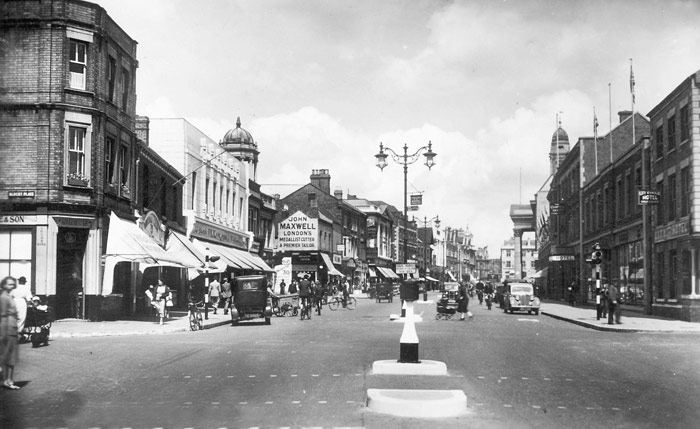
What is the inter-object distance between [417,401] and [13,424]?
190 inches

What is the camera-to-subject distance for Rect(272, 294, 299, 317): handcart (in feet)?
116

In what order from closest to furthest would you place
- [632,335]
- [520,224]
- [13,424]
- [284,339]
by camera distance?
[13,424], [284,339], [632,335], [520,224]

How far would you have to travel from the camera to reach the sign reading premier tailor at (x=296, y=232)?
6334cm

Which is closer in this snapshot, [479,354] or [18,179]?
[479,354]

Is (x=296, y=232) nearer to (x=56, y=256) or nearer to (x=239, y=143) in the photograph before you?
(x=239, y=143)

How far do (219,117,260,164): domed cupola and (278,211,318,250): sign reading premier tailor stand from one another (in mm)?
6391

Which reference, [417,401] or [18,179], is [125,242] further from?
[417,401]

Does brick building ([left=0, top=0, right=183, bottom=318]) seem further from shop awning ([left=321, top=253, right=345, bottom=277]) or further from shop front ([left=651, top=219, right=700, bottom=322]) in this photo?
shop awning ([left=321, top=253, right=345, bottom=277])

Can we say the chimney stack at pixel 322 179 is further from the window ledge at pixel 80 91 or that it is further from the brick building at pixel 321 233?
the window ledge at pixel 80 91

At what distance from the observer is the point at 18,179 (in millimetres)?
25859

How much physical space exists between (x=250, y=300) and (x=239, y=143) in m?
37.9

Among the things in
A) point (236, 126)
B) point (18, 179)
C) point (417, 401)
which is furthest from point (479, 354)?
point (236, 126)

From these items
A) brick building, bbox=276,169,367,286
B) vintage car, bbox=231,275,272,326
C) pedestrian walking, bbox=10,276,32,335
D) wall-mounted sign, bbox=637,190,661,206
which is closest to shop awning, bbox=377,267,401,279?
brick building, bbox=276,169,367,286

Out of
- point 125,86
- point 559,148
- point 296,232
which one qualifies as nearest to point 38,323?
point 125,86
